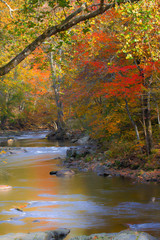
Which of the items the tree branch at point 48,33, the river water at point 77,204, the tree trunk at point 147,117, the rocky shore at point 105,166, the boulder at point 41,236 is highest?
the tree branch at point 48,33

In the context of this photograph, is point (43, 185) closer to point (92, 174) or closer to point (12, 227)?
point (92, 174)

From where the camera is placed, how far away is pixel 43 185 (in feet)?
43.5

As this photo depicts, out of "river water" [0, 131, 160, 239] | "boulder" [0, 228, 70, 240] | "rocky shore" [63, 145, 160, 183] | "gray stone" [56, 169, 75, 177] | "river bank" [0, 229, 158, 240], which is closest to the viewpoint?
"river bank" [0, 229, 158, 240]

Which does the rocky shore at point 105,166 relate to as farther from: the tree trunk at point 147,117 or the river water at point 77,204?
the tree trunk at point 147,117

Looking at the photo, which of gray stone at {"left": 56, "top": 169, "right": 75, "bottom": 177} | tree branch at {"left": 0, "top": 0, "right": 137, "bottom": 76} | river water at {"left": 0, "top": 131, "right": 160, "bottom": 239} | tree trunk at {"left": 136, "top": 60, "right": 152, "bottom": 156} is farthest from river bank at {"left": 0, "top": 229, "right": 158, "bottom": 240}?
tree trunk at {"left": 136, "top": 60, "right": 152, "bottom": 156}

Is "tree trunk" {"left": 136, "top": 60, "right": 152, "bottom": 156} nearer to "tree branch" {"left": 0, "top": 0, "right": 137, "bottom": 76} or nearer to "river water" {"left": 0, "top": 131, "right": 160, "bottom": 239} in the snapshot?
"river water" {"left": 0, "top": 131, "right": 160, "bottom": 239}

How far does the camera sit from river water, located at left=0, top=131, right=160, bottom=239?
7.82 m

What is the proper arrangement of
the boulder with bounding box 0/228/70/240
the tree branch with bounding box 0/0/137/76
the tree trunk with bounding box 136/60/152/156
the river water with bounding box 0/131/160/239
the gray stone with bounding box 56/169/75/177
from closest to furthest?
the boulder with bounding box 0/228/70/240, the tree branch with bounding box 0/0/137/76, the river water with bounding box 0/131/160/239, the tree trunk with bounding box 136/60/152/156, the gray stone with bounding box 56/169/75/177

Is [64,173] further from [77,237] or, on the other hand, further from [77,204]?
[77,237]

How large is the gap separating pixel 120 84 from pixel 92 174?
192 inches

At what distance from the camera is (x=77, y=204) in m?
10.1

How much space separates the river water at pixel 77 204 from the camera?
7824 mm

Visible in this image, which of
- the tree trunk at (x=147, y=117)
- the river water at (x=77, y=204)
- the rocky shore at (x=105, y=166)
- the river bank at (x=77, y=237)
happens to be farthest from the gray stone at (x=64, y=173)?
the river bank at (x=77, y=237)

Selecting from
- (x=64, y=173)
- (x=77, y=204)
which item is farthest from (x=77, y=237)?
(x=64, y=173)
